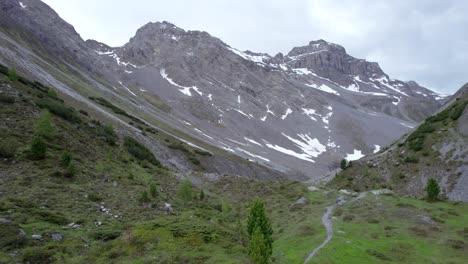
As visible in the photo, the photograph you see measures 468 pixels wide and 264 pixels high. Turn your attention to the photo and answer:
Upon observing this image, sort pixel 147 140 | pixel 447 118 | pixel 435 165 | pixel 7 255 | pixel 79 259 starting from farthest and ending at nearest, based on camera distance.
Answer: pixel 147 140 → pixel 447 118 → pixel 435 165 → pixel 79 259 → pixel 7 255

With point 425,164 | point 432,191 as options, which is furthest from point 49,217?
point 425,164

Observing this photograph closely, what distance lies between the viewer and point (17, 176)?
73.4 ft

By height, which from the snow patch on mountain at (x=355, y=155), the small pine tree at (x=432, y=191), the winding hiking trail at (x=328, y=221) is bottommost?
the winding hiking trail at (x=328, y=221)

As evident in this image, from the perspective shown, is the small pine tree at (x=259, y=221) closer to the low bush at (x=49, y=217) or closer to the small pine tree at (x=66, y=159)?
the low bush at (x=49, y=217)

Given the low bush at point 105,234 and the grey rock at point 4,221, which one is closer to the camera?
the grey rock at point 4,221

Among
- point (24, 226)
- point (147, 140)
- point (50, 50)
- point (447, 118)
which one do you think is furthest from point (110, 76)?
point (24, 226)

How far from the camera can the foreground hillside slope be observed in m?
38.7

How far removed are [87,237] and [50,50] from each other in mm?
158255

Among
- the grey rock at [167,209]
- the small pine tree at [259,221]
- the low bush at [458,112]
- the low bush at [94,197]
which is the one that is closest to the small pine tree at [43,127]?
the low bush at [94,197]

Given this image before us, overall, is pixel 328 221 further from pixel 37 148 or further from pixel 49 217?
pixel 37 148

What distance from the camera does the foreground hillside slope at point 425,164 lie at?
38719 mm

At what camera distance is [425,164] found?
42.8 m

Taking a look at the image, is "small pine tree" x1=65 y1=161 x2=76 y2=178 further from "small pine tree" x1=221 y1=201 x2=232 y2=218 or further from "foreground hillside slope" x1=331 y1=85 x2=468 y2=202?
"foreground hillside slope" x1=331 y1=85 x2=468 y2=202

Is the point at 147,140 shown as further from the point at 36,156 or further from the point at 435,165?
the point at 435,165
